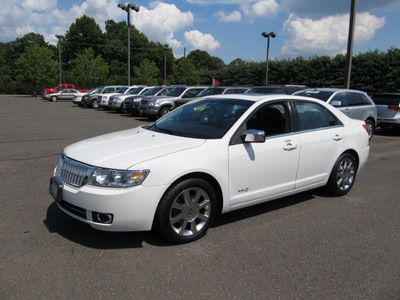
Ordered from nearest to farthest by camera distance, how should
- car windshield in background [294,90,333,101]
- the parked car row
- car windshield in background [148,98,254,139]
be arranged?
car windshield in background [148,98,254,139] → car windshield in background [294,90,333,101] → the parked car row

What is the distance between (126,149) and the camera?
3.64m

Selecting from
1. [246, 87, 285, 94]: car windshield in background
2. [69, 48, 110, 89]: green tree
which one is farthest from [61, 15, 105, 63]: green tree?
[246, 87, 285, 94]: car windshield in background

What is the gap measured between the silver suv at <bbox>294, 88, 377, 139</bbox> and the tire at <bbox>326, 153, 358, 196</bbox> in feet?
19.0

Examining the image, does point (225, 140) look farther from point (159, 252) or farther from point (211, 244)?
point (159, 252)

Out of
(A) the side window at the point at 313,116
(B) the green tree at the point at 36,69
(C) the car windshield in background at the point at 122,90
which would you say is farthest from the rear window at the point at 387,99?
(B) the green tree at the point at 36,69

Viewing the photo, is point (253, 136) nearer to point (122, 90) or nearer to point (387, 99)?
point (387, 99)

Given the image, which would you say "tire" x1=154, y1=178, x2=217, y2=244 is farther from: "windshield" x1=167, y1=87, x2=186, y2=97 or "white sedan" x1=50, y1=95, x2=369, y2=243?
"windshield" x1=167, y1=87, x2=186, y2=97

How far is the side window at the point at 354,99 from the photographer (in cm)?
1137

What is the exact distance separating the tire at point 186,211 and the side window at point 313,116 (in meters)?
1.86

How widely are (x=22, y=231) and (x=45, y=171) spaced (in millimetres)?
2791

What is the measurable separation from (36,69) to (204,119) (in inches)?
2006

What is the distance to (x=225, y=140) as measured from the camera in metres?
3.89

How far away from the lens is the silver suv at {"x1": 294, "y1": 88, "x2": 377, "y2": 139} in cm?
1105

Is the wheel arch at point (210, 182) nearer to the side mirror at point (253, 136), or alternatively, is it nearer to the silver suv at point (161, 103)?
the side mirror at point (253, 136)
